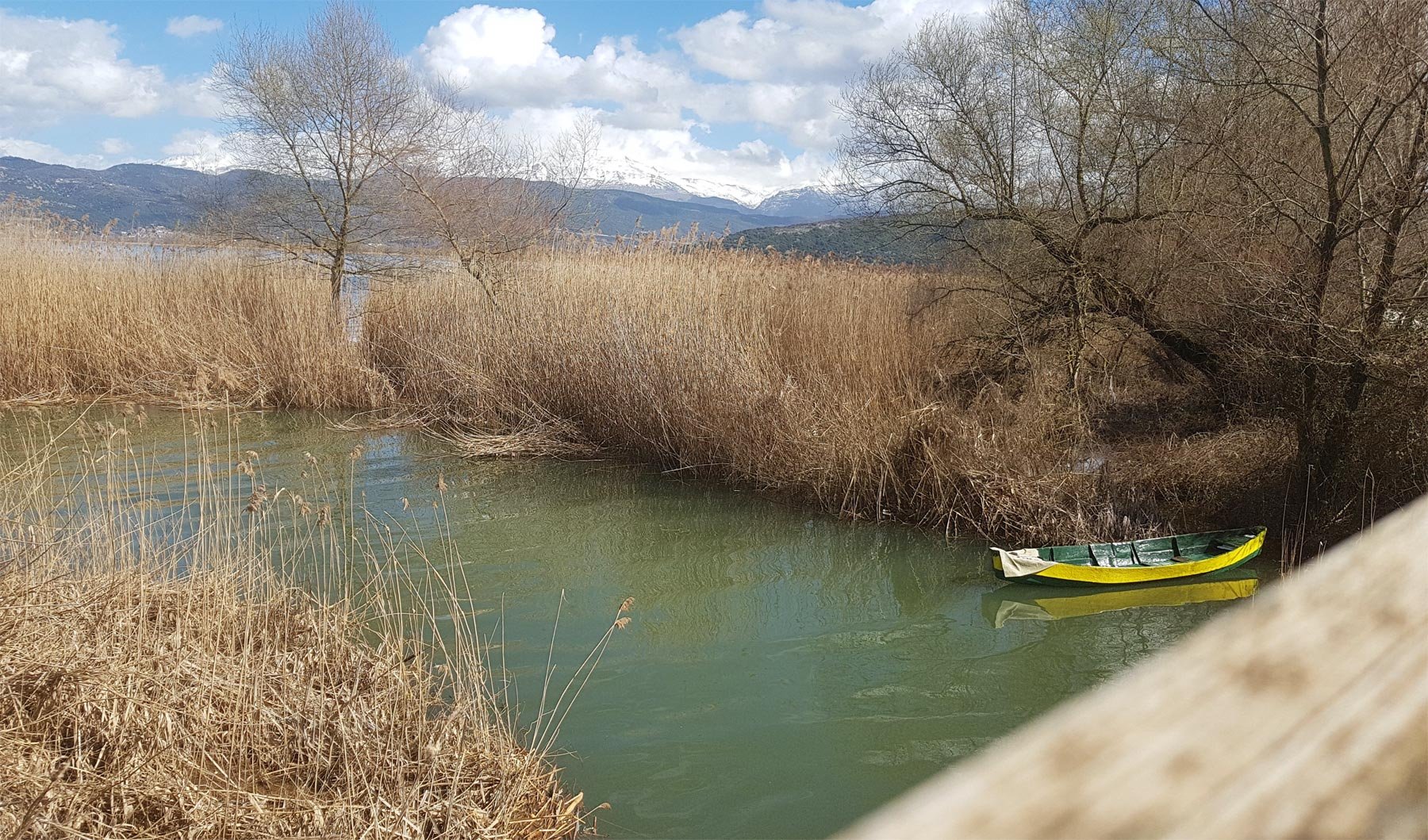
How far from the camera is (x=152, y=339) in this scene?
13.3m

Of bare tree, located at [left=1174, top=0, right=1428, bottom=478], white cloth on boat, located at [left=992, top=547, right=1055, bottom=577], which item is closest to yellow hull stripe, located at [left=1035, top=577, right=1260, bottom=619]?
white cloth on boat, located at [left=992, top=547, right=1055, bottom=577]

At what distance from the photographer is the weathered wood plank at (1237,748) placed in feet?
1.24

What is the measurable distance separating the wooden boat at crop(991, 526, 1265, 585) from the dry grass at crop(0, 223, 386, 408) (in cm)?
887

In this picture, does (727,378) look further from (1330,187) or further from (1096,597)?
(1330,187)

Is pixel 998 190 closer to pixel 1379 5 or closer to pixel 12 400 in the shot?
pixel 1379 5

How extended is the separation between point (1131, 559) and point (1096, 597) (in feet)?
1.76

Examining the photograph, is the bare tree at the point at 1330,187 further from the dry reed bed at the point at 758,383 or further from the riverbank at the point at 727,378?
the dry reed bed at the point at 758,383

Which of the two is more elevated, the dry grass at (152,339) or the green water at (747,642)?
the dry grass at (152,339)

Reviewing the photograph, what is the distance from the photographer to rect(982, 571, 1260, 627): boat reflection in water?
22.1ft

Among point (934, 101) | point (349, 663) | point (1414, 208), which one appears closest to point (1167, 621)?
point (1414, 208)

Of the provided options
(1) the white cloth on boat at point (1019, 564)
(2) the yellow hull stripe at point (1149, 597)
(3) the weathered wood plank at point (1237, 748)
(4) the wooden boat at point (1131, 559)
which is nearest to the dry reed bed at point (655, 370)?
(4) the wooden boat at point (1131, 559)

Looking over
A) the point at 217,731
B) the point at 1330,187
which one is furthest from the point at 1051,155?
the point at 217,731

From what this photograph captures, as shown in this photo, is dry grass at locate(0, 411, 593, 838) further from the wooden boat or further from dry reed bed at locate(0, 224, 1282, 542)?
dry reed bed at locate(0, 224, 1282, 542)

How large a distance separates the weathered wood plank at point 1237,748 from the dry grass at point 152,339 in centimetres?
1323
